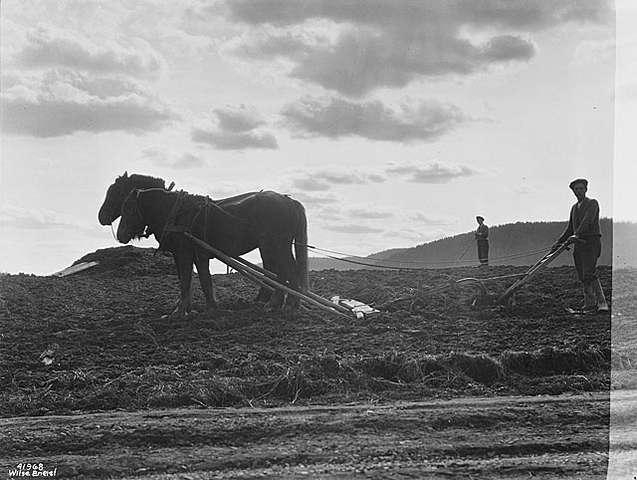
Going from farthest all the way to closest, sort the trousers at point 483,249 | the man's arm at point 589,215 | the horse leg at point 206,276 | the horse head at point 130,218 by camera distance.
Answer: the trousers at point 483,249
the horse leg at point 206,276
the horse head at point 130,218
the man's arm at point 589,215

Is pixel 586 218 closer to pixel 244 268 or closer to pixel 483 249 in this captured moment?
pixel 244 268

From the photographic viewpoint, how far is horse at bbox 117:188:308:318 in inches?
338

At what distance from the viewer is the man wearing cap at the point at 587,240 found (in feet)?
25.8

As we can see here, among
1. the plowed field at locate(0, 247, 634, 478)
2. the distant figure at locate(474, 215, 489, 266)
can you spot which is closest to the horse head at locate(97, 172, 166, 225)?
the plowed field at locate(0, 247, 634, 478)

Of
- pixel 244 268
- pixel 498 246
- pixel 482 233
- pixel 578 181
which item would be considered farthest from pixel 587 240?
pixel 498 246

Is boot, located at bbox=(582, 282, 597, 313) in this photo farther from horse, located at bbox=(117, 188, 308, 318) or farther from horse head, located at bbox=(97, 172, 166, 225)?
horse head, located at bbox=(97, 172, 166, 225)

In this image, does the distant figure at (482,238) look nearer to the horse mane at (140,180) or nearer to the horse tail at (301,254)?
the horse tail at (301,254)

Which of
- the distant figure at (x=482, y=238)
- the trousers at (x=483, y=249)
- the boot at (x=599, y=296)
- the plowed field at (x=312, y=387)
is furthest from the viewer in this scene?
the trousers at (x=483, y=249)

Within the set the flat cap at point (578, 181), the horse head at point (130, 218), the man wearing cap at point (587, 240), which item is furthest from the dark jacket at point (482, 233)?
the horse head at point (130, 218)

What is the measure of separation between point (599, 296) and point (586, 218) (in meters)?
0.94

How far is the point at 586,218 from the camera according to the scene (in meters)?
7.84

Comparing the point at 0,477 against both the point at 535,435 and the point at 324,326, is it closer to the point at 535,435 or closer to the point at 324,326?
the point at 535,435

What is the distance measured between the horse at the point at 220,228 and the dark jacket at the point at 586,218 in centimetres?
304

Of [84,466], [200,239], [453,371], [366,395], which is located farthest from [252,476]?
[200,239]
